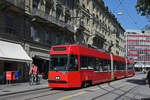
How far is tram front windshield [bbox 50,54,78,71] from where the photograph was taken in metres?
13.1

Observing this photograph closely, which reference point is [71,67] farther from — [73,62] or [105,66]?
[105,66]

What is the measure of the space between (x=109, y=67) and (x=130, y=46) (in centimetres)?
8585

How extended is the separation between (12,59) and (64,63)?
656 centimetres

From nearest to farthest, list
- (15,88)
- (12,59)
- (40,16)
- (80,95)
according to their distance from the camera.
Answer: (80,95) → (15,88) → (12,59) → (40,16)

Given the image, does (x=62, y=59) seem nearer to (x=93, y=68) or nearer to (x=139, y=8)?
(x=93, y=68)

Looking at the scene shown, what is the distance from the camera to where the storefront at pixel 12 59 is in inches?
696

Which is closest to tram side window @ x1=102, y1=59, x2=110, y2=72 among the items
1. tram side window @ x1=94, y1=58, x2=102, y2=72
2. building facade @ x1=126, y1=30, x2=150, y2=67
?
tram side window @ x1=94, y1=58, x2=102, y2=72

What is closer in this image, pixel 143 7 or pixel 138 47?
pixel 143 7

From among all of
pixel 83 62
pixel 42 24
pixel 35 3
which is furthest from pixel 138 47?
pixel 83 62

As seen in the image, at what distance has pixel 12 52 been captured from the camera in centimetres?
1872

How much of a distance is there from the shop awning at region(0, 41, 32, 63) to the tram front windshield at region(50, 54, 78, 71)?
5.41 metres

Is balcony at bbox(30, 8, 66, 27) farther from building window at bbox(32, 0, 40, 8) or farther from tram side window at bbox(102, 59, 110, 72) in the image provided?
tram side window at bbox(102, 59, 110, 72)

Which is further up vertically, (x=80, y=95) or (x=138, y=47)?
(x=138, y=47)

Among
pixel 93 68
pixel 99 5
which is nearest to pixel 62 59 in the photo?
pixel 93 68
